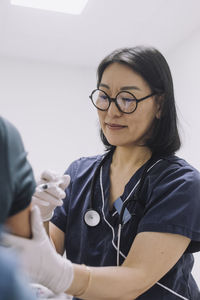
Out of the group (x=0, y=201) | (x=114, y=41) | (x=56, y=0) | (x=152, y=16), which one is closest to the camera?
(x=0, y=201)

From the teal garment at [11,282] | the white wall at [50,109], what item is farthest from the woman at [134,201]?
the white wall at [50,109]

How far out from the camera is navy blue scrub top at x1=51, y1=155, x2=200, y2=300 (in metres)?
1.13

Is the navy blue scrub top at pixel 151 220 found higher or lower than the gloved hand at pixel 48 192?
lower

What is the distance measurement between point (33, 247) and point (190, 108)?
259 centimetres

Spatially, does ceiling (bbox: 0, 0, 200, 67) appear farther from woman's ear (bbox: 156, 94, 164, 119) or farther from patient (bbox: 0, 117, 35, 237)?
patient (bbox: 0, 117, 35, 237)

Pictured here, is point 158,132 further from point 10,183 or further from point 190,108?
point 190,108

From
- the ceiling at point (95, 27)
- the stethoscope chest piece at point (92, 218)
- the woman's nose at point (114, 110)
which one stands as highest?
the ceiling at point (95, 27)

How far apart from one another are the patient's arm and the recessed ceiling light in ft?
7.00

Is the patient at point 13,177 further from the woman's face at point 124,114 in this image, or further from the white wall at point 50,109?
the white wall at point 50,109

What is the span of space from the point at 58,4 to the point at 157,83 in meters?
1.47

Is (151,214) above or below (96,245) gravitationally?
above

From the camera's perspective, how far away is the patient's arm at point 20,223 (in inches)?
21.2

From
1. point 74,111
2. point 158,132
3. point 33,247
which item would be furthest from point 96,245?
point 74,111

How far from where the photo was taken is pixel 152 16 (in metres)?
2.65
